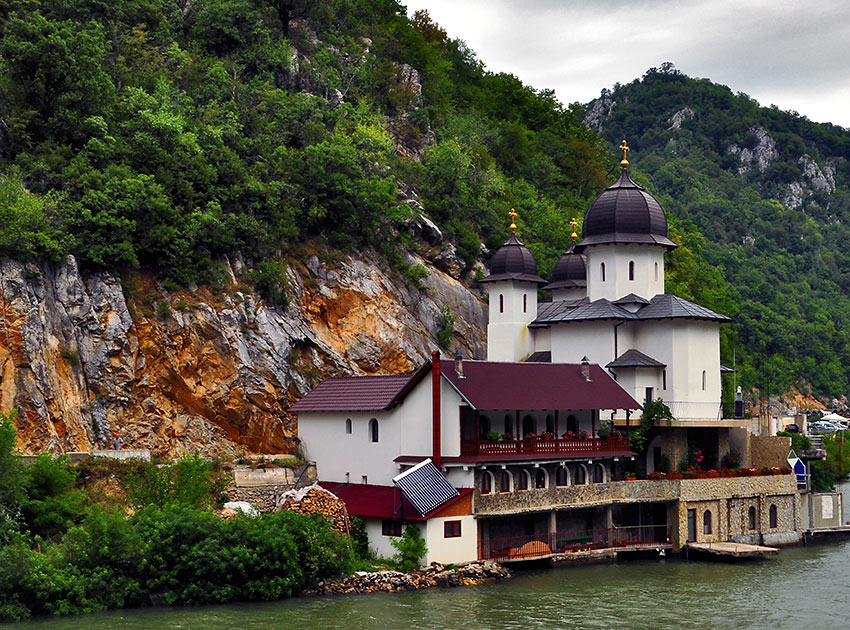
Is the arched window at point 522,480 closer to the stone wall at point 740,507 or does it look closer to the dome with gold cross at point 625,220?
the stone wall at point 740,507

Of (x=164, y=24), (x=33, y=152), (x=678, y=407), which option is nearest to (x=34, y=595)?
(x=33, y=152)

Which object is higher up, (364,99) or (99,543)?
(364,99)

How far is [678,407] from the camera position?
188 ft

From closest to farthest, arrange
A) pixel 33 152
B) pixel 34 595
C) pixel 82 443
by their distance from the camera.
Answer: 1. pixel 34 595
2. pixel 82 443
3. pixel 33 152

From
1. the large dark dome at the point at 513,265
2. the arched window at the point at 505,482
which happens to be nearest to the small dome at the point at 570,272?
the large dark dome at the point at 513,265

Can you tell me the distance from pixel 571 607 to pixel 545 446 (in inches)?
407

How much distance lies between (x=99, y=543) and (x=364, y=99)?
45.2 m

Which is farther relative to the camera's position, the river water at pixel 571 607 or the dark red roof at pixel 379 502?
the dark red roof at pixel 379 502

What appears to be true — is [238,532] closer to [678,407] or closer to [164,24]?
[678,407]

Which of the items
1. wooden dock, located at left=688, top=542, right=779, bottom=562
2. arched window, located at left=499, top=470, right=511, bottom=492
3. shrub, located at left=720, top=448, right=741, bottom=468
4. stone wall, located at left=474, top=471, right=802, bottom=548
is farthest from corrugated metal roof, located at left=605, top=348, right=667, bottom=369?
arched window, located at left=499, top=470, right=511, bottom=492

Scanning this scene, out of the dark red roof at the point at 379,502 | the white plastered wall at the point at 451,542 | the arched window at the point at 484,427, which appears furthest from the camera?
the arched window at the point at 484,427

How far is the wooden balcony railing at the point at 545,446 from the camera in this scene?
45.3 meters

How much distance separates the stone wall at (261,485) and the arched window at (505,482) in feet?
28.8

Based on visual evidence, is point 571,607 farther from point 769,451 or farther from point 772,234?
point 772,234
